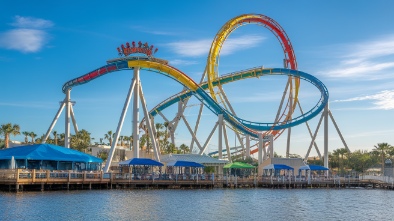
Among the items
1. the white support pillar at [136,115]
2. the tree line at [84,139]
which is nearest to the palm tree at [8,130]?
the tree line at [84,139]

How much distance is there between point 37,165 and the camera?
58.2 m

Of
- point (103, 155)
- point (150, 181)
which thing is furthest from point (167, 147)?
point (150, 181)

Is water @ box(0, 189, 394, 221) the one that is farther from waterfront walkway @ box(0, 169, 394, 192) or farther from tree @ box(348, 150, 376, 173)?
tree @ box(348, 150, 376, 173)

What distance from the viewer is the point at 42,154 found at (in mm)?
57344

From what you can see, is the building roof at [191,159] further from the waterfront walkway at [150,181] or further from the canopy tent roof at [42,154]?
the canopy tent roof at [42,154]

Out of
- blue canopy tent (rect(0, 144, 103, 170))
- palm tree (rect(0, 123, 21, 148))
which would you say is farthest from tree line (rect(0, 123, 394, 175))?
blue canopy tent (rect(0, 144, 103, 170))

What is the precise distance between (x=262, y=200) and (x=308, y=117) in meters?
30.4

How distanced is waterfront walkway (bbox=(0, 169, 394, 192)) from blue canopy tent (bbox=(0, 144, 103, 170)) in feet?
11.9

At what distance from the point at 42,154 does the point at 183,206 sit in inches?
833

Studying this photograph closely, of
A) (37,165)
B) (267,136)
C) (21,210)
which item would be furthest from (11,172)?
(267,136)

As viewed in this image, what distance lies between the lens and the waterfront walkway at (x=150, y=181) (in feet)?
169

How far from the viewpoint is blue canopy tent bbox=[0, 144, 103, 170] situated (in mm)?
56312

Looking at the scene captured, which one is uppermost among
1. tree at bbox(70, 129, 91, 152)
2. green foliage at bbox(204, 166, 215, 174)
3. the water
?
tree at bbox(70, 129, 91, 152)

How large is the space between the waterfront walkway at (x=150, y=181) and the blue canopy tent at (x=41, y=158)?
3.62 m
